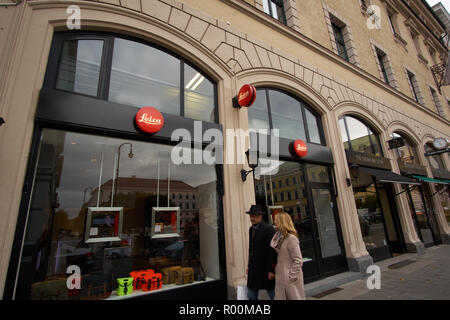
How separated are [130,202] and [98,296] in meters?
1.75

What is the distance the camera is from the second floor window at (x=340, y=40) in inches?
423

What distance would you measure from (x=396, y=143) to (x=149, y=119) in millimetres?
10675

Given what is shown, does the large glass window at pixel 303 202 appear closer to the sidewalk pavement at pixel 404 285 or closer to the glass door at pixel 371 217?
the sidewalk pavement at pixel 404 285

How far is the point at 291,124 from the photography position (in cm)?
743

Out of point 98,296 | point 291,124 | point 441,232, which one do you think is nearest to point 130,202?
point 98,296

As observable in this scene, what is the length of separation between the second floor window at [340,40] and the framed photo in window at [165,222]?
10.8 metres

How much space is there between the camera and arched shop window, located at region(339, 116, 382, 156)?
902cm

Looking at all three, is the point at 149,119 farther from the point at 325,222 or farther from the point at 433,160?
the point at 433,160

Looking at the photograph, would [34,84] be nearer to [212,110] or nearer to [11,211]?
[11,211]

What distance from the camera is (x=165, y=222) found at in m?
4.88

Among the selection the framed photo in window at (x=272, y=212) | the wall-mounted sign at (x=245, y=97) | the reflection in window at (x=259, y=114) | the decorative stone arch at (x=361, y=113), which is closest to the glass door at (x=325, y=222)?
the framed photo in window at (x=272, y=212)

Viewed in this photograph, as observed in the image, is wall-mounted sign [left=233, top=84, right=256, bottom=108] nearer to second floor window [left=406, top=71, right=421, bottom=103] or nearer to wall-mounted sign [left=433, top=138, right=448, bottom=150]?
wall-mounted sign [left=433, top=138, right=448, bottom=150]

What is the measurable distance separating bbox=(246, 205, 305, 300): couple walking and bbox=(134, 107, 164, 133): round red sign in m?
2.52

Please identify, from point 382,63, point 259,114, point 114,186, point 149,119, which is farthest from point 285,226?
point 382,63
